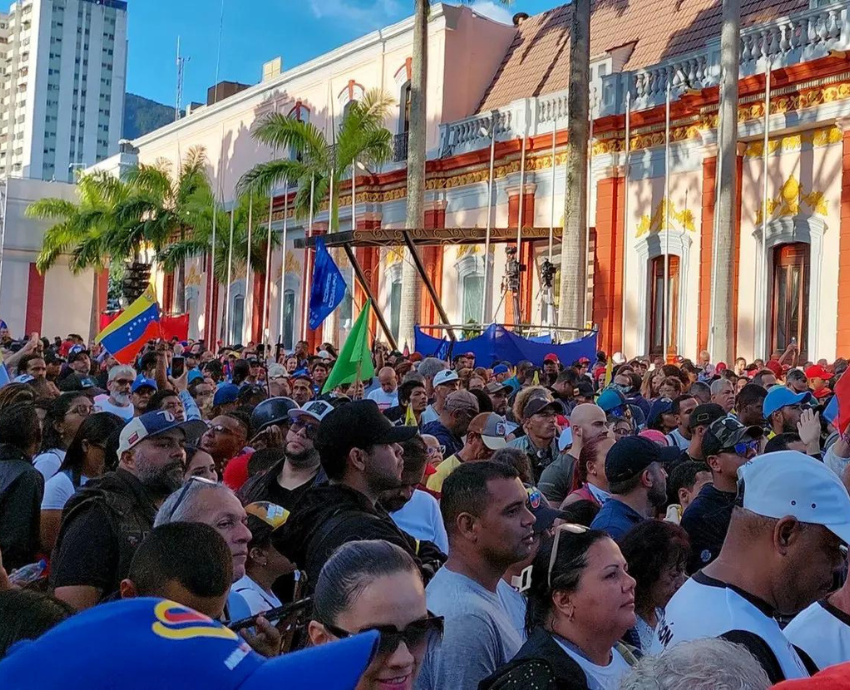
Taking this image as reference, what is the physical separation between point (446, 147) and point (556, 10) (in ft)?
17.5

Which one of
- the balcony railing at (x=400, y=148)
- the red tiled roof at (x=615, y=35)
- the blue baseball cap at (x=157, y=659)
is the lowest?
the blue baseball cap at (x=157, y=659)

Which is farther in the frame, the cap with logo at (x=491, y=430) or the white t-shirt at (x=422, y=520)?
the cap with logo at (x=491, y=430)

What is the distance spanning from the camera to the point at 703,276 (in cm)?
2436

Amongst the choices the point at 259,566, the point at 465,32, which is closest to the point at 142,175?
the point at 465,32

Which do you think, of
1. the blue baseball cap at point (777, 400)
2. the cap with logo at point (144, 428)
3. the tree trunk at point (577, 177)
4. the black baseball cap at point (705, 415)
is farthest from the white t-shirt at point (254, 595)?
the tree trunk at point (577, 177)

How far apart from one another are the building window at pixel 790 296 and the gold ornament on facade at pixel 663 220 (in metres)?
2.18

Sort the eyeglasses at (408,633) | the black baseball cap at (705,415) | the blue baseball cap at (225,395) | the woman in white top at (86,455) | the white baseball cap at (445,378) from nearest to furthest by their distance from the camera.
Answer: the eyeglasses at (408,633), the woman in white top at (86,455), the black baseball cap at (705,415), the blue baseball cap at (225,395), the white baseball cap at (445,378)

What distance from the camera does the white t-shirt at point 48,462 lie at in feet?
23.5

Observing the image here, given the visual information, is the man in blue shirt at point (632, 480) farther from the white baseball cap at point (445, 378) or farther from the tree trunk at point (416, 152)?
the tree trunk at point (416, 152)

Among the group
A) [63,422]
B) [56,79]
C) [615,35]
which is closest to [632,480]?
[63,422]

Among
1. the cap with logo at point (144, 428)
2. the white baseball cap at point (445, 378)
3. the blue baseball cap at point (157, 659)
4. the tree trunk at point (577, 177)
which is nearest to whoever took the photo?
the blue baseball cap at point (157, 659)

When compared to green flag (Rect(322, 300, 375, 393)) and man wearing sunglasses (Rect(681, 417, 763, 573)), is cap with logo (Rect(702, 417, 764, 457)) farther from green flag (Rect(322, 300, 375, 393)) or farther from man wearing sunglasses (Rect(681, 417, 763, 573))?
green flag (Rect(322, 300, 375, 393))

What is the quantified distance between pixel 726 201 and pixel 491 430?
14713 millimetres

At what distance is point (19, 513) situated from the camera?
5.98m
